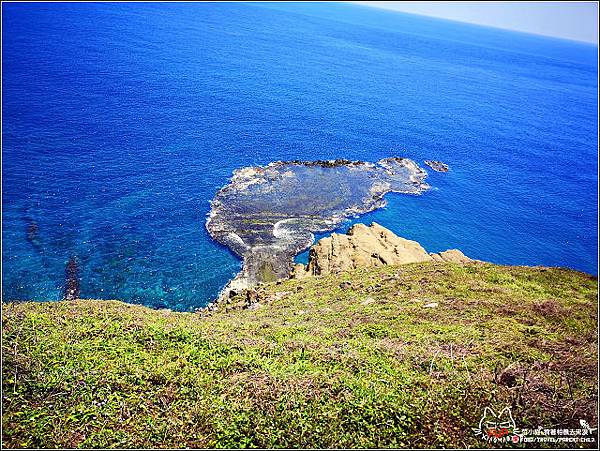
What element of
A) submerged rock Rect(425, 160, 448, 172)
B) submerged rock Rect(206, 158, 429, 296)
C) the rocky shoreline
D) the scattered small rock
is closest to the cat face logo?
the scattered small rock

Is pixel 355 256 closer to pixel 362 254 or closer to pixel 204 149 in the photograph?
pixel 362 254

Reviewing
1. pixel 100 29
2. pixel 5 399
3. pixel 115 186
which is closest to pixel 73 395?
pixel 5 399

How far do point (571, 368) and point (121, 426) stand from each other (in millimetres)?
17805

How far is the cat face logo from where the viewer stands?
1248 centimetres

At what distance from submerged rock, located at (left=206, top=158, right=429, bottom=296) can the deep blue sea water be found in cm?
230

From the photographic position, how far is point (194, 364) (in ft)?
52.5

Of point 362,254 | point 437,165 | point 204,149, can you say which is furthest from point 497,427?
point 437,165

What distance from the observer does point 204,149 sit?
2697 inches

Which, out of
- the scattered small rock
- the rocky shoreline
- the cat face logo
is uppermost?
the cat face logo

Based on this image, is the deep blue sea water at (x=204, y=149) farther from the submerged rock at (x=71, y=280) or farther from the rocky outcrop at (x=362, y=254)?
the rocky outcrop at (x=362, y=254)

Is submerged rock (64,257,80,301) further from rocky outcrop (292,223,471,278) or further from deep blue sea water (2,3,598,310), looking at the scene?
rocky outcrop (292,223,471,278)

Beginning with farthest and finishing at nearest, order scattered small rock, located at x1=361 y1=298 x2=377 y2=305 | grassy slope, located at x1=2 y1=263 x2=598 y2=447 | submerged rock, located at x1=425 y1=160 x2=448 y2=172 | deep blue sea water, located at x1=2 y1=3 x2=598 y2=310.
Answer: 1. submerged rock, located at x1=425 y1=160 x2=448 y2=172
2. deep blue sea water, located at x1=2 y1=3 x2=598 y2=310
3. scattered small rock, located at x1=361 y1=298 x2=377 y2=305
4. grassy slope, located at x1=2 y1=263 x2=598 y2=447

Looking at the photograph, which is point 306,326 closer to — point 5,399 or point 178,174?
point 5,399

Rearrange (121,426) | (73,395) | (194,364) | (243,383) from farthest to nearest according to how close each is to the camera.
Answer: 1. (194,364)
2. (243,383)
3. (73,395)
4. (121,426)
